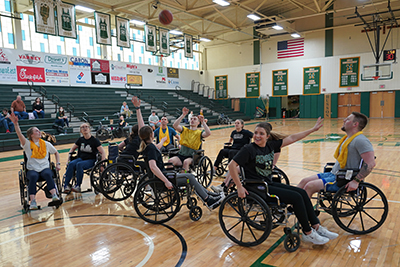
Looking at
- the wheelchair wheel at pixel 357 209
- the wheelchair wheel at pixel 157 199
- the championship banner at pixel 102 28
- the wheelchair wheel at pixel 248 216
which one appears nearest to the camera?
the wheelchair wheel at pixel 248 216

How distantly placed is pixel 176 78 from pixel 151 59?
2325 millimetres

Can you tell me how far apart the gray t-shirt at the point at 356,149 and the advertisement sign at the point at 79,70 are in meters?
15.2

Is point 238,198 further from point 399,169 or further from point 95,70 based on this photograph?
point 95,70

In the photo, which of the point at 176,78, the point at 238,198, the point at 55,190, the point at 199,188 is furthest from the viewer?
the point at 176,78

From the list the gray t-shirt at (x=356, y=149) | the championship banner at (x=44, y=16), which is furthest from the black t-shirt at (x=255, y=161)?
the championship banner at (x=44, y=16)

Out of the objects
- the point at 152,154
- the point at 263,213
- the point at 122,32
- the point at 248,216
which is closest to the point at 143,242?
the point at 152,154

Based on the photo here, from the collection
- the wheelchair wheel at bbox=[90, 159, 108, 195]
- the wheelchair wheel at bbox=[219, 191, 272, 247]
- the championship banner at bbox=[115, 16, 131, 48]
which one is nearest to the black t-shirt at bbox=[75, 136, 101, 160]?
the wheelchair wheel at bbox=[90, 159, 108, 195]

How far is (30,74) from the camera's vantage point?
13883 mm

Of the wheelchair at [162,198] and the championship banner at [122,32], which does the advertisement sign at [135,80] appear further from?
the wheelchair at [162,198]

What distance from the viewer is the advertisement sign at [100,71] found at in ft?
54.1

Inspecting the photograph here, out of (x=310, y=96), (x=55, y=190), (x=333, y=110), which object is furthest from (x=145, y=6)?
(x=55, y=190)

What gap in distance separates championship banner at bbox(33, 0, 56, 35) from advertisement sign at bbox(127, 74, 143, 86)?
27.5 ft

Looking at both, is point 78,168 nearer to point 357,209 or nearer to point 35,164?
point 35,164

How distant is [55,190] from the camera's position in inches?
151
